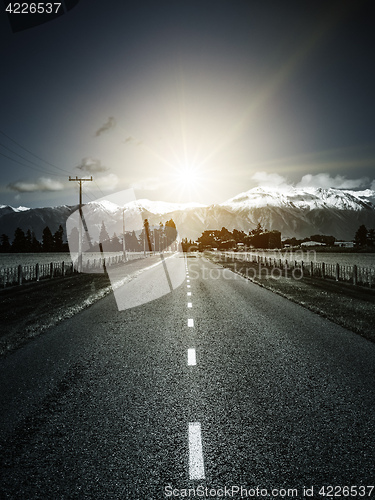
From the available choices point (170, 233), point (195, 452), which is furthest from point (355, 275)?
point (170, 233)

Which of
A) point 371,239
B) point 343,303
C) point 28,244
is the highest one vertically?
point 28,244

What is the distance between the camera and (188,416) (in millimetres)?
4121

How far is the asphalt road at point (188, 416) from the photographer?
294 cm

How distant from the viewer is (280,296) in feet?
49.9

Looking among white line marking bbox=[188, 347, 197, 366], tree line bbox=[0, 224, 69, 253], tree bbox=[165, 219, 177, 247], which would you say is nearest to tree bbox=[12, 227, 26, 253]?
tree line bbox=[0, 224, 69, 253]

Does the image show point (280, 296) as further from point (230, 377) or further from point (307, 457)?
point (307, 457)

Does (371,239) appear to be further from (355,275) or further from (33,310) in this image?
(33,310)

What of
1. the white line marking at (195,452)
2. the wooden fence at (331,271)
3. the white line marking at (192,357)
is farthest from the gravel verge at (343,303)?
the white line marking at (195,452)

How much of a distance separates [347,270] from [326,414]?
18414 millimetres

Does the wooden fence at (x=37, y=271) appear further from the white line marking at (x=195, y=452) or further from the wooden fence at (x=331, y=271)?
the white line marking at (x=195, y=452)

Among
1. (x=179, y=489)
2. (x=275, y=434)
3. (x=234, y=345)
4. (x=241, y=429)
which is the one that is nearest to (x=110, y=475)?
(x=179, y=489)

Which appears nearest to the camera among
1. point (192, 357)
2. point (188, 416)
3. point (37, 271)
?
point (188, 416)

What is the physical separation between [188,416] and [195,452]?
2.55ft

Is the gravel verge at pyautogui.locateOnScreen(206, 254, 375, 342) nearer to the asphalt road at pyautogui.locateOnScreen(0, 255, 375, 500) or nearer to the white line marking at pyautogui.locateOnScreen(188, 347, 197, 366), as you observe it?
the asphalt road at pyautogui.locateOnScreen(0, 255, 375, 500)
